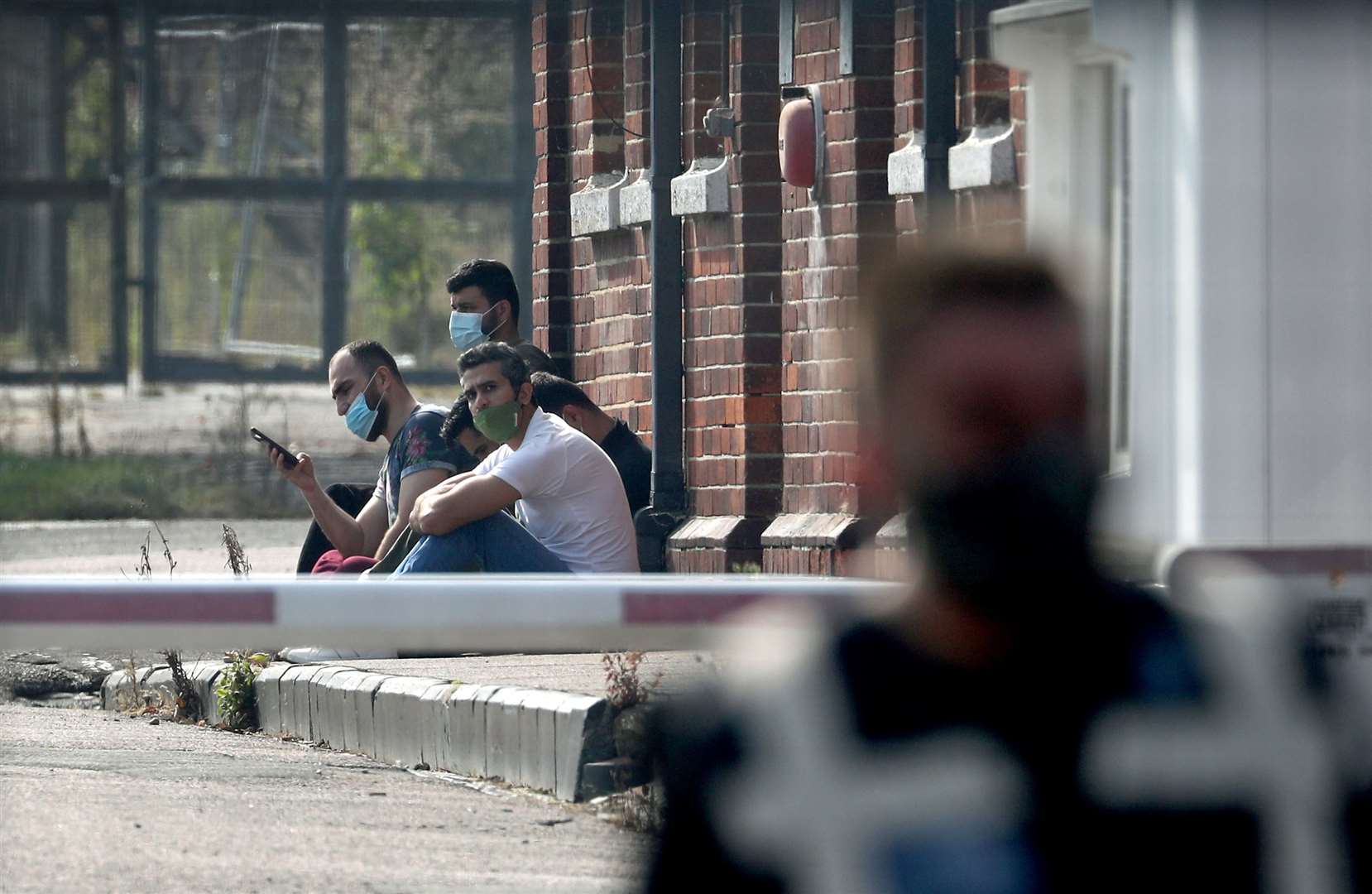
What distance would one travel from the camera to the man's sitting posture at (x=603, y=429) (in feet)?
17.1

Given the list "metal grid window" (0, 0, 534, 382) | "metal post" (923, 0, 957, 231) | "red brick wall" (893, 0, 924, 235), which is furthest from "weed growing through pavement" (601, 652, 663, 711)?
"metal post" (923, 0, 957, 231)

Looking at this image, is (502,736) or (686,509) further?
(502,736)

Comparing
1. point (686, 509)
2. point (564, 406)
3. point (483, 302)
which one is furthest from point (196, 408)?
point (686, 509)

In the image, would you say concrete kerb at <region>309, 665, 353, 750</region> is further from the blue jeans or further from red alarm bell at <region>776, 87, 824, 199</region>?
red alarm bell at <region>776, 87, 824, 199</region>

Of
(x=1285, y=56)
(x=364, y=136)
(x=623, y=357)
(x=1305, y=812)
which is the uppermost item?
(x=364, y=136)

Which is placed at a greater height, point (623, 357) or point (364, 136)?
point (364, 136)

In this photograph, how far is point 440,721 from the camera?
276 inches

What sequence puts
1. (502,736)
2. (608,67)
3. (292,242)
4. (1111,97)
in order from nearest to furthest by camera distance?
(1111,97)
(608,67)
(502,736)
(292,242)

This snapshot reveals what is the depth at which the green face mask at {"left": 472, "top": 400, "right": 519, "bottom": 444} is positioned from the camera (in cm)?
621

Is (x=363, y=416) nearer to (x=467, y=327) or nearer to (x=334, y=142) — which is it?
(x=467, y=327)

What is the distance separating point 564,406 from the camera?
20.5ft

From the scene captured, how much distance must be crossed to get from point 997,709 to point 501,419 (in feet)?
15.4

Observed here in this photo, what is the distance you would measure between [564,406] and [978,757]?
473 centimetres

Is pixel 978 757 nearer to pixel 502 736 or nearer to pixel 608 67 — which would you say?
pixel 608 67
